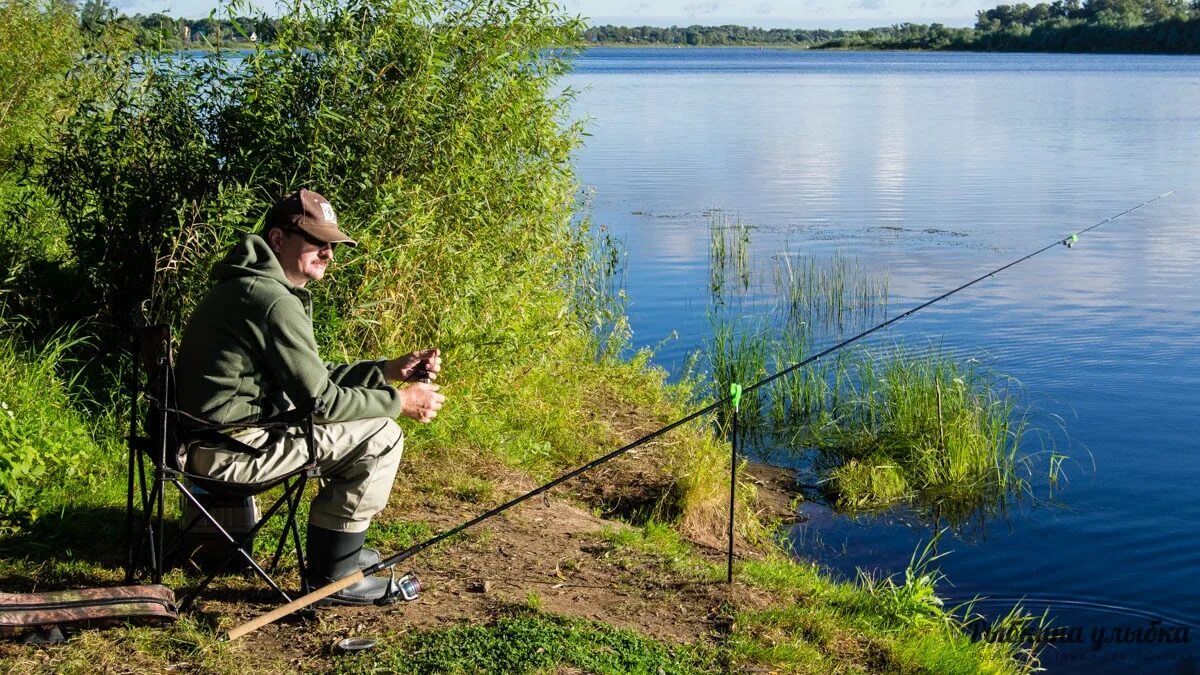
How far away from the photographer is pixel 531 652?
156 inches

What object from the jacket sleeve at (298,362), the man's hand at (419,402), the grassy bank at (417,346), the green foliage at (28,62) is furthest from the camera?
the green foliage at (28,62)

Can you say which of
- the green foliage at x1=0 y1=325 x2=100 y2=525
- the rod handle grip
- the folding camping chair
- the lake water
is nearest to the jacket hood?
the folding camping chair

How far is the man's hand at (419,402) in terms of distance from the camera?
4.09 meters

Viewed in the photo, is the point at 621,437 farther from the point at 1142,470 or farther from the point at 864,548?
the point at 1142,470

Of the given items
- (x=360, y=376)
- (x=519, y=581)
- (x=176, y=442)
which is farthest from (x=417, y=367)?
(x=519, y=581)

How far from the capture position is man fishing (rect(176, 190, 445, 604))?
378 centimetres

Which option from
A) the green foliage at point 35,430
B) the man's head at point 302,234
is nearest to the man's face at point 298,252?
the man's head at point 302,234

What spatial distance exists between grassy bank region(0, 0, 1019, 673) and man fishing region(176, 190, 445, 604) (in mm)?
356

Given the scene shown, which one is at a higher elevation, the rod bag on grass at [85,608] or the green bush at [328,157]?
the green bush at [328,157]

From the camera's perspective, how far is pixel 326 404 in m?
3.84

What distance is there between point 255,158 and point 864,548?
159 inches

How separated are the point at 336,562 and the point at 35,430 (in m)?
1.87

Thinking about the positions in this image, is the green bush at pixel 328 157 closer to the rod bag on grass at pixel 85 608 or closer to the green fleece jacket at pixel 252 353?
the green fleece jacket at pixel 252 353

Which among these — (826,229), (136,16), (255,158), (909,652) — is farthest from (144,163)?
(826,229)
